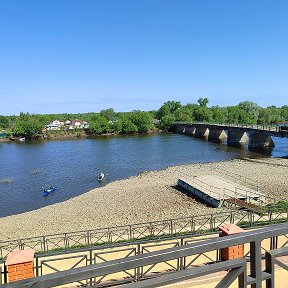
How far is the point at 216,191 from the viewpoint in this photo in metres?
29.7

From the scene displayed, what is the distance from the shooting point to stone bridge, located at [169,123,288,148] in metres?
65.4

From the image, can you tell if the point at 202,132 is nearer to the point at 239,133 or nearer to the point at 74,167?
the point at 239,133

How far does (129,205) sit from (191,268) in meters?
27.3

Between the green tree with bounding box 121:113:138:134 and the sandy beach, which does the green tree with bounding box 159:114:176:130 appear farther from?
the sandy beach

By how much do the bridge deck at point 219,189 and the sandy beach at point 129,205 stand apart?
1.41 metres

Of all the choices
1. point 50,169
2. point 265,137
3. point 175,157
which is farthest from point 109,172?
point 265,137

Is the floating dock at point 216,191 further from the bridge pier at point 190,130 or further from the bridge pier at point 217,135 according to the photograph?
the bridge pier at point 190,130

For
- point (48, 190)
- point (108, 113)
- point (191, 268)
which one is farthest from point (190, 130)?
point (191, 268)

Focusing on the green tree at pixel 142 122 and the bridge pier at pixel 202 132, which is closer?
the bridge pier at pixel 202 132

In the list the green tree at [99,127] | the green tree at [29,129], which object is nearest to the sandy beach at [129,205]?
the green tree at [99,127]

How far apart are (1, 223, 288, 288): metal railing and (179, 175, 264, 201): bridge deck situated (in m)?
25.2

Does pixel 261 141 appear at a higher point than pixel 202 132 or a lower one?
lower

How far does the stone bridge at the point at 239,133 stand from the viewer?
65369 mm

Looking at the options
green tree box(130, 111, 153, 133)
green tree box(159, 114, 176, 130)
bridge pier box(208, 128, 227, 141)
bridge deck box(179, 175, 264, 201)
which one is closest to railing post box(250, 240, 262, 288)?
bridge deck box(179, 175, 264, 201)
